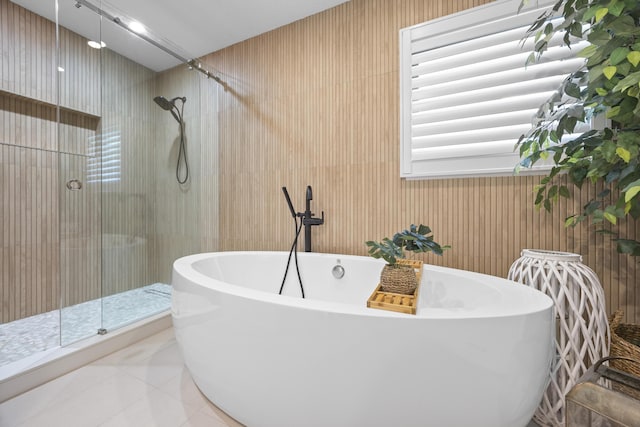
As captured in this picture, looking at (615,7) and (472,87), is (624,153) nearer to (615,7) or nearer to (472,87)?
(615,7)

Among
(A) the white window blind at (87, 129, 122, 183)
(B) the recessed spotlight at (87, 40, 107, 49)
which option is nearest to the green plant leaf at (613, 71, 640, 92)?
(A) the white window blind at (87, 129, 122, 183)

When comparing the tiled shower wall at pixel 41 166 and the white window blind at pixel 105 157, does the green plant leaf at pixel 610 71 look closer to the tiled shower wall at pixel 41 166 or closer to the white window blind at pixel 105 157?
the white window blind at pixel 105 157

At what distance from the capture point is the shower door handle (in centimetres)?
181

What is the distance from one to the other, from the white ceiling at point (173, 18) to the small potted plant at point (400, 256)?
1.81m

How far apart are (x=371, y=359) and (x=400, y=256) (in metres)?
0.46

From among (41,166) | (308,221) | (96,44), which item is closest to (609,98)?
(308,221)

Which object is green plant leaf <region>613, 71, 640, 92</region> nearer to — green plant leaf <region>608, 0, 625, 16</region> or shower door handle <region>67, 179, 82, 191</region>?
green plant leaf <region>608, 0, 625, 16</region>

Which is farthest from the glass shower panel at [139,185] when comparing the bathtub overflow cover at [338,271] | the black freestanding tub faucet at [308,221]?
the bathtub overflow cover at [338,271]

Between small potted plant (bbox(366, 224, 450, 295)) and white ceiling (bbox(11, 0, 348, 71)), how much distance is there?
71.2 inches

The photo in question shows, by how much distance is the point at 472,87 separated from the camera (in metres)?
1.54

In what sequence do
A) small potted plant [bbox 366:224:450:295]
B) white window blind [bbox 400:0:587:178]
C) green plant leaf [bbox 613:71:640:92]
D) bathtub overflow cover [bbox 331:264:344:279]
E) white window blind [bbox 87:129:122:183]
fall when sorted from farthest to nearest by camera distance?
white window blind [bbox 87:129:122:183] → bathtub overflow cover [bbox 331:264:344:279] → white window blind [bbox 400:0:587:178] → small potted plant [bbox 366:224:450:295] → green plant leaf [bbox 613:71:640:92]

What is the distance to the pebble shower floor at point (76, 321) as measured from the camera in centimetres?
155

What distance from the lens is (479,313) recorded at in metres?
0.74

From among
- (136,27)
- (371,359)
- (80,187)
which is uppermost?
(136,27)
